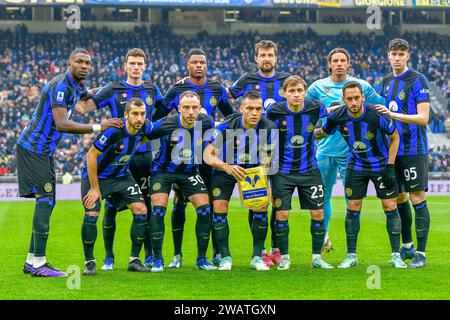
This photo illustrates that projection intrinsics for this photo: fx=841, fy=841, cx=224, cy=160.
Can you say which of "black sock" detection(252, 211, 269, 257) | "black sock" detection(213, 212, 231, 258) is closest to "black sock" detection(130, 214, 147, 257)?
"black sock" detection(213, 212, 231, 258)

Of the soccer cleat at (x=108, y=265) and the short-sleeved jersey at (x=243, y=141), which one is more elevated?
the short-sleeved jersey at (x=243, y=141)

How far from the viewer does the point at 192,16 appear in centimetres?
4016

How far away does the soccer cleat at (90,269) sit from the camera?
848 centimetres

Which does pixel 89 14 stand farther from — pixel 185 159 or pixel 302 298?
pixel 302 298

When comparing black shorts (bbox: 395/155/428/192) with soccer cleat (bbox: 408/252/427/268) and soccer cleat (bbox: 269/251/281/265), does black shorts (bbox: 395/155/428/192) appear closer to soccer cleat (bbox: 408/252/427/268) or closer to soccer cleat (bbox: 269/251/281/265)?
soccer cleat (bbox: 408/252/427/268)

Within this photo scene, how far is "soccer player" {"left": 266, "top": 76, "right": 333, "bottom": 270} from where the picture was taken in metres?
8.86

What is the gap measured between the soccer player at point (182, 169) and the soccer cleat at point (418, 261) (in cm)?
211

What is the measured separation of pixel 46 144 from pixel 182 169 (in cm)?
144

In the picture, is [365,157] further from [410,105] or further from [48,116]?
[48,116]

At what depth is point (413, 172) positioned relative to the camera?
911 cm

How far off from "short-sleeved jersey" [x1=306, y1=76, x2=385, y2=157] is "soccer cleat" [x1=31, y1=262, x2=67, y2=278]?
3620mm

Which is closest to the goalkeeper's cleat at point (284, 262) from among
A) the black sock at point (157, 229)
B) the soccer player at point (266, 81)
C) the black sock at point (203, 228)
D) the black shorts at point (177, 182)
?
the soccer player at point (266, 81)

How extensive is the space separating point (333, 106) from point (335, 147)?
0.84m

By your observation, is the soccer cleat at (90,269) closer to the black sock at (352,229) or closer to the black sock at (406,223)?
the black sock at (352,229)
